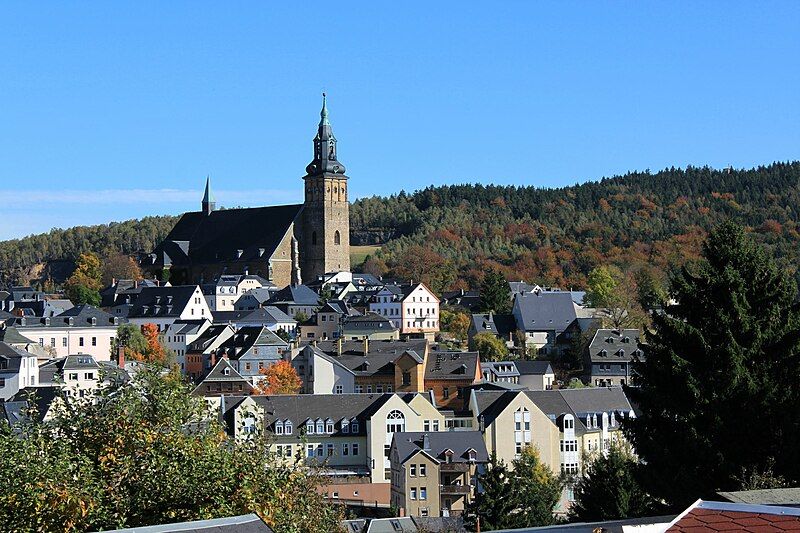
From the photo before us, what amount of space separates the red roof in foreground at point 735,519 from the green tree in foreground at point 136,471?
305 inches

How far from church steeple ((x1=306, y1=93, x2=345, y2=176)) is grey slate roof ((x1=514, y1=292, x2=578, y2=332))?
101 feet

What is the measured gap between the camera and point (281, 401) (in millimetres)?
57438

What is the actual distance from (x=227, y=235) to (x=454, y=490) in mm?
80587

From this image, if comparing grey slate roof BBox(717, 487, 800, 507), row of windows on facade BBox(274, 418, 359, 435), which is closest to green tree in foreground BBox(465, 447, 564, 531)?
row of windows on facade BBox(274, 418, 359, 435)

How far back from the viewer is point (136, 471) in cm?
1631

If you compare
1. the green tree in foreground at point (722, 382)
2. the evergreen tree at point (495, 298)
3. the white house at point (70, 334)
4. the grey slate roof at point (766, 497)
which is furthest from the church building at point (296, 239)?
the grey slate roof at point (766, 497)

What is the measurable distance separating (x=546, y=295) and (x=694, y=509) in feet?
279

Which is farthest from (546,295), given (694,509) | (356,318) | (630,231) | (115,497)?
(694,509)

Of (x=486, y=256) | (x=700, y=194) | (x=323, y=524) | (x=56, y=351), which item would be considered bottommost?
(x=323, y=524)

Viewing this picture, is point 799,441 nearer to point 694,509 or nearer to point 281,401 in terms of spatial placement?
point 694,509

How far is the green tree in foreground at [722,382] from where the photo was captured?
20094 millimetres

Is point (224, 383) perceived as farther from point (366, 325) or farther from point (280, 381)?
point (366, 325)

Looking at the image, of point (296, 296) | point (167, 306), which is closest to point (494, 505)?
point (167, 306)

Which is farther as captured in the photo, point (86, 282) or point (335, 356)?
point (86, 282)
